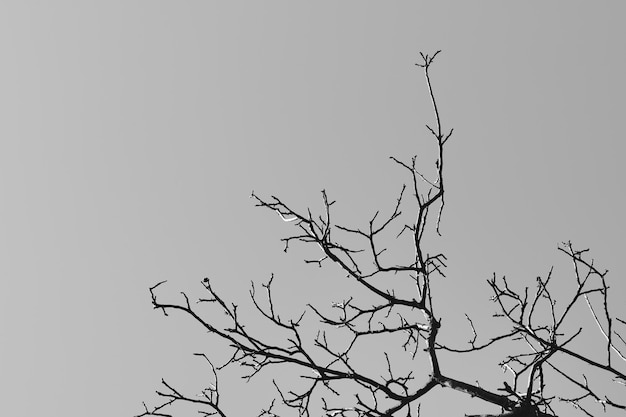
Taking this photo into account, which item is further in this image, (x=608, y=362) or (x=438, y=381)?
(x=438, y=381)

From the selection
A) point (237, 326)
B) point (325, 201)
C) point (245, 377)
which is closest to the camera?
point (237, 326)

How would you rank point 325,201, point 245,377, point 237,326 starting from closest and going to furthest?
1. point 237,326
2. point 325,201
3. point 245,377

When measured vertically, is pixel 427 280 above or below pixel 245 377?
above

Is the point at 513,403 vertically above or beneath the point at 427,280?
beneath

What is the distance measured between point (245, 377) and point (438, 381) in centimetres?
154

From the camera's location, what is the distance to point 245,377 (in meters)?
4.67

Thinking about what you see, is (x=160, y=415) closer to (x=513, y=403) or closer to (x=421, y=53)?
(x=513, y=403)

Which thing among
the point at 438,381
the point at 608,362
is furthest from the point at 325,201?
the point at 608,362

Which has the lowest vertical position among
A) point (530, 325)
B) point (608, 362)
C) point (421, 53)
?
point (608, 362)

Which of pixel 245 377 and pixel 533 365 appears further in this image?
pixel 245 377

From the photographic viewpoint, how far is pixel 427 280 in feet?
14.7

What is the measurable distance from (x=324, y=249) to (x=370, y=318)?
3.34 feet

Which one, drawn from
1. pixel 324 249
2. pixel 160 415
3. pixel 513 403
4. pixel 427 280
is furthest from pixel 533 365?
pixel 160 415

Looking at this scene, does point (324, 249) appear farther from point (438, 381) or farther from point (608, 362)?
point (608, 362)
